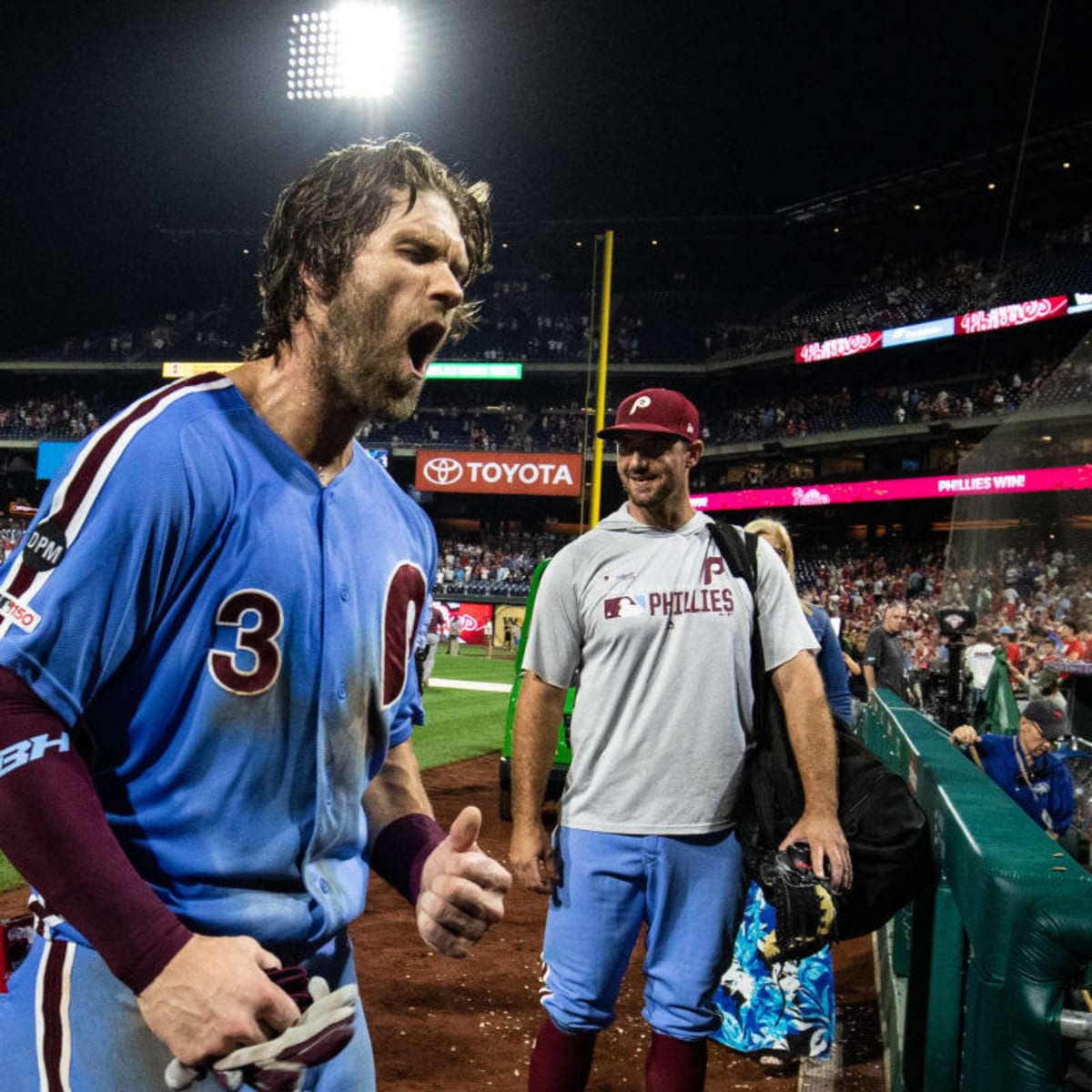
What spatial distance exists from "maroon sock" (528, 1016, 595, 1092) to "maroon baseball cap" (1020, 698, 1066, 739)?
3.98 m

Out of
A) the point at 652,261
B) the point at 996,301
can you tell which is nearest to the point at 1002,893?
the point at 996,301

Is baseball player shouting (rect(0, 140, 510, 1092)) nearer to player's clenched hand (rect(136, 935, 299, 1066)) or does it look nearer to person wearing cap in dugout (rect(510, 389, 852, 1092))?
player's clenched hand (rect(136, 935, 299, 1066))

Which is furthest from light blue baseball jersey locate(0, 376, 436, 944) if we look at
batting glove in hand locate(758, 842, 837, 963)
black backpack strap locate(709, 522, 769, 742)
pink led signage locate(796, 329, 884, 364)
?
pink led signage locate(796, 329, 884, 364)

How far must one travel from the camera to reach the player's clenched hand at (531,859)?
2.92m

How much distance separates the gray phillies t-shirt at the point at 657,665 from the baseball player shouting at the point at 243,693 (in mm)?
1267

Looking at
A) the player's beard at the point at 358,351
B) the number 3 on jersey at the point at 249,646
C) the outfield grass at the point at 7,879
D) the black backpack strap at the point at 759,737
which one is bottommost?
the outfield grass at the point at 7,879

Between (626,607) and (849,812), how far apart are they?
2.73 ft

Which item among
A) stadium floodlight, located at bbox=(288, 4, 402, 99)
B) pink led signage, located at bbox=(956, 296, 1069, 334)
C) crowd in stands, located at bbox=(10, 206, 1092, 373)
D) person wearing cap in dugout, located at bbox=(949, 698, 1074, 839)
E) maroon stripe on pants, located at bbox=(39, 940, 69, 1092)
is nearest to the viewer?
maroon stripe on pants, located at bbox=(39, 940, 69, 1092)

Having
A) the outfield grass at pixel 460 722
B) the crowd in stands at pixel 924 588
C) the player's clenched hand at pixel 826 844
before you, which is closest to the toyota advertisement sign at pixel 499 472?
the crowd in stands at pixel 924 588

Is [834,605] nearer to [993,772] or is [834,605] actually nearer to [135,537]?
[993,772]

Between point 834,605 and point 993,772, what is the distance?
69.0 ft

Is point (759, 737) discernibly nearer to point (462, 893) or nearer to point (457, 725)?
point (462, 893)

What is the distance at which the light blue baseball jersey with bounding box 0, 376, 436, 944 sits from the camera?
42.9 inches

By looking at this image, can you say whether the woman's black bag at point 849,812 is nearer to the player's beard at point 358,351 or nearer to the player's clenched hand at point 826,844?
the player's clenched hand at point 826,844
